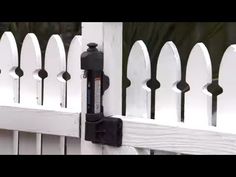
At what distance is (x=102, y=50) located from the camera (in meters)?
2.37

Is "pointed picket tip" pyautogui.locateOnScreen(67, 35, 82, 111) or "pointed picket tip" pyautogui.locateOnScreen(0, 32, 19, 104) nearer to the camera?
"pointed picket tip" pyautogui.locateOnScreen(67, 35, 82, 111)

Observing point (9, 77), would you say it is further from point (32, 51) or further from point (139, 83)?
point (139, 83)

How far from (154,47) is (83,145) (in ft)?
2.79

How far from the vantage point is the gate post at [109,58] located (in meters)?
2.35

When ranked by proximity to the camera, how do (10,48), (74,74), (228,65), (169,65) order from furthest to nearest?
(10,48), (74,74), (169,65), (228,65)

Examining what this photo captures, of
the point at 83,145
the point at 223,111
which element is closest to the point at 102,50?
the point at 83,145

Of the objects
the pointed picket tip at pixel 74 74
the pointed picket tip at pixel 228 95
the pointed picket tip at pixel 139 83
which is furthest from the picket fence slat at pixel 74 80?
the pointed picket tip at pixel 228 95

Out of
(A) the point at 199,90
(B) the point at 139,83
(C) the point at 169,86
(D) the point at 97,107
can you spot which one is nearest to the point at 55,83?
(D) the point at 97,107

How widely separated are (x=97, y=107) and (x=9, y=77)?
53cm

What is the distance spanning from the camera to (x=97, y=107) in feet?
7.72

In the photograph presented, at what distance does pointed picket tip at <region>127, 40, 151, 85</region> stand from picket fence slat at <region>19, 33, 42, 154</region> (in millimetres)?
473

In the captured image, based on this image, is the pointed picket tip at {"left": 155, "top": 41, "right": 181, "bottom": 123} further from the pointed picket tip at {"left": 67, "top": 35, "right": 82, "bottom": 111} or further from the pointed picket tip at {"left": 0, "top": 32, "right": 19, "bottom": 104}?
the pointed picket tip at {"left": 0, "top": 32, "right": 19, "bottom": 104}

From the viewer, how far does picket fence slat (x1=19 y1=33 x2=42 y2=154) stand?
261 cm

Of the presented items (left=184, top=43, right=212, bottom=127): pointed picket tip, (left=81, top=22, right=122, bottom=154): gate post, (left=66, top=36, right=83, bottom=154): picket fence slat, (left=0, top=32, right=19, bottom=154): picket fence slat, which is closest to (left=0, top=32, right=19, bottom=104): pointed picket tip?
(left=0, top=32, right=19, bottom=154): picket fence slat
